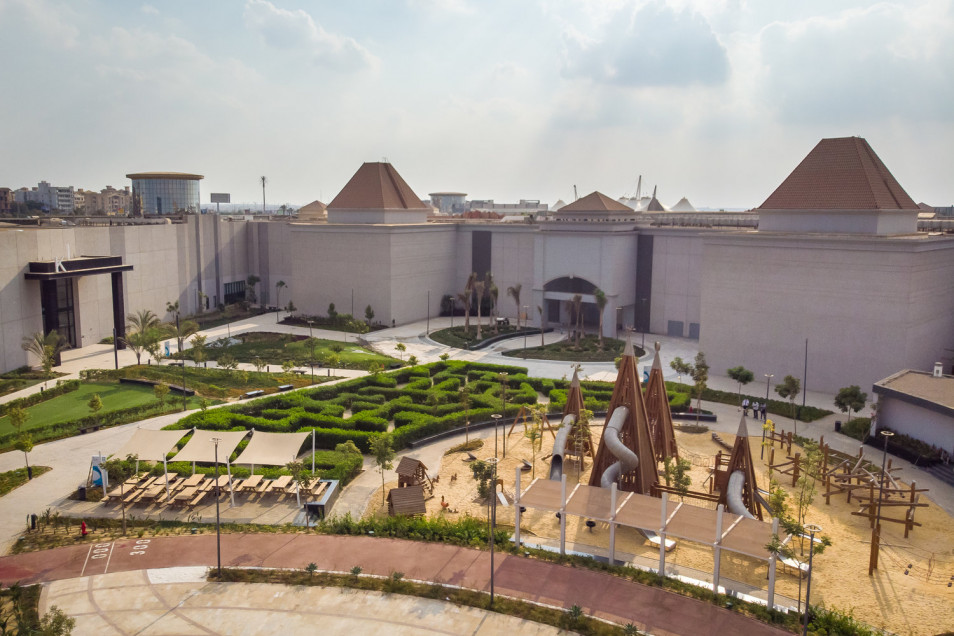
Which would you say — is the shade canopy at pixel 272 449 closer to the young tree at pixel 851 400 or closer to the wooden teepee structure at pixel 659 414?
the wooden teepee structure at pixel 659 414

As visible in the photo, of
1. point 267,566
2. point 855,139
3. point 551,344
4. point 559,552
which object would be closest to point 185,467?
point 267,566

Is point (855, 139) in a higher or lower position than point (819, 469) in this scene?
higher

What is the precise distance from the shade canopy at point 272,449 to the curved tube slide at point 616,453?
12.0 meters

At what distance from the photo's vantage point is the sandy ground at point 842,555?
19.8 m

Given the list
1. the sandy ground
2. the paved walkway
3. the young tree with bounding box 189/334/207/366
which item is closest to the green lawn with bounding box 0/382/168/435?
the young tree with bounding box 189/334/207/366

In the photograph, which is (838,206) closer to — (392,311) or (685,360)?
(685,360)

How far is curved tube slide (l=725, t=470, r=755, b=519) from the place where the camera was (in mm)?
23417

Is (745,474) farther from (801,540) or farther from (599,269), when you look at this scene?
(599,269)

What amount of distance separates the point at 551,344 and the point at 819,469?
95.3 ft

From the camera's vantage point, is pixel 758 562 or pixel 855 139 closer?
pixel 758 562

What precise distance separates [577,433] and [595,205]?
3405cm

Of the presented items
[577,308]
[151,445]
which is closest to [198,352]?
[151,445]

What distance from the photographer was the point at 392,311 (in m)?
62.1

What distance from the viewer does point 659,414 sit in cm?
2917
